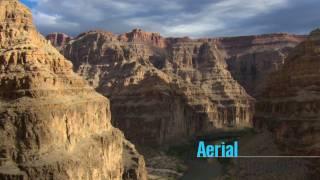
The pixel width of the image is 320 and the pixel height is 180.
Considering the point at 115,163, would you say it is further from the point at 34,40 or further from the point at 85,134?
the point at 34,40

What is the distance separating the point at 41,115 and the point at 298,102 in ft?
116

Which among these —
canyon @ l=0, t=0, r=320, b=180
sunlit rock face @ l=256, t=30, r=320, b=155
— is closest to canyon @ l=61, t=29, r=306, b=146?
canyon @ l=0, t=0, r=320, b=180

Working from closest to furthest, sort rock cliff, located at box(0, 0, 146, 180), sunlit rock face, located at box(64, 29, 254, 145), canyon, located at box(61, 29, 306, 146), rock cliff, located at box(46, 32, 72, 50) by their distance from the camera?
rock cliff, located at box(0, 0, 146, 180), sunlit rock face, located at box(64, 29, 254, 145), canyon, located at box(61, 29, 306, 146), rock cliff, located at box(46, 32, 72, 50)

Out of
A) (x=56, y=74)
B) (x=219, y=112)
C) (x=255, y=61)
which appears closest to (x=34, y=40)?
(x=56, y=74)

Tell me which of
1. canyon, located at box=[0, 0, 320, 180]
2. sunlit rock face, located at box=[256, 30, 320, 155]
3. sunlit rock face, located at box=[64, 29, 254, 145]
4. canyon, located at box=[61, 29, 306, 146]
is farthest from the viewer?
canyon, located at box=[61, 29, 306, 146]

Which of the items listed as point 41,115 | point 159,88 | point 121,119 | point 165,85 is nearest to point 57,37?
point 165,85

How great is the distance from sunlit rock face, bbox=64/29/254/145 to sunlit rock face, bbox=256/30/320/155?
137 feet

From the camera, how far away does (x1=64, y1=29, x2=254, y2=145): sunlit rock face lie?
119 metres

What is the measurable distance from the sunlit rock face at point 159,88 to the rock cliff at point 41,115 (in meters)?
50.6

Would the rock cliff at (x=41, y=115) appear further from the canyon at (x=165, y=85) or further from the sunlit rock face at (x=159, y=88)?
the canyon at (x=165, y=85)

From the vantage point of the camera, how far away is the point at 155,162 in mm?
101250

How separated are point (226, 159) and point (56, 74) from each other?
152 ft

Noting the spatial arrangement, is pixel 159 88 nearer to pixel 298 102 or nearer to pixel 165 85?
pixel 165 85

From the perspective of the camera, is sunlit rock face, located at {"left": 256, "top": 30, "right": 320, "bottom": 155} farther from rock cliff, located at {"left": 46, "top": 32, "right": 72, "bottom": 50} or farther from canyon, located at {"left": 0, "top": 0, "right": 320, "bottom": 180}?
rock cliff, located at {"left": 46, "top": 32, "right": 72, "bottom": 50}
